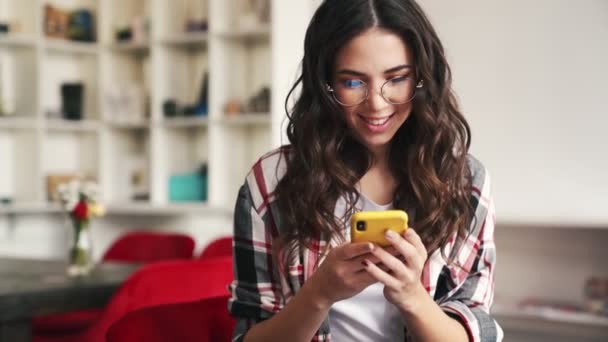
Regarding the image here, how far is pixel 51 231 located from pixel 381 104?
12.8 ft

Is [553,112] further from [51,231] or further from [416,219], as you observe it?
[51,231]

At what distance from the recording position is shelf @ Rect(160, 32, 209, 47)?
4.40m

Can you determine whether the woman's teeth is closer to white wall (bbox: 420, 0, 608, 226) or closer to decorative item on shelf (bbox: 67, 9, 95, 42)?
white wall (bbox: 420, 0, 608, 226)

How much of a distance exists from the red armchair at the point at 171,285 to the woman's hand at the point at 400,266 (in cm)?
87

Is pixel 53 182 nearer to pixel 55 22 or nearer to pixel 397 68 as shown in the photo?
pixel 55 22

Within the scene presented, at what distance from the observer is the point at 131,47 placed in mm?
4734

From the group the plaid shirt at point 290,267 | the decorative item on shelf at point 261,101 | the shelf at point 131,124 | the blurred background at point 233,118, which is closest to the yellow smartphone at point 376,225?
the plaid shirt at point 290,267

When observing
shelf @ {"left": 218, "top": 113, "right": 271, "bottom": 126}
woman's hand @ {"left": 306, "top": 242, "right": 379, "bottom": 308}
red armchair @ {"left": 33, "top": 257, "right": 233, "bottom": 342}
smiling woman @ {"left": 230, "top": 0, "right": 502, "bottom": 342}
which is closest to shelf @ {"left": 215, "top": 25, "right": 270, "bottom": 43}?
shelf @ {"left": 218, "top": 113, "right": 271, "bottom": 126}

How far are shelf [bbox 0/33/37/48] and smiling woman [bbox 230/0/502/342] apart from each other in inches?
A: 131

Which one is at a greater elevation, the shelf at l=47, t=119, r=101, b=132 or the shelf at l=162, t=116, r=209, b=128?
the shelf at l=162, t=116, r=209, b=128

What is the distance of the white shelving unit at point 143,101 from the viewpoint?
4.40 m

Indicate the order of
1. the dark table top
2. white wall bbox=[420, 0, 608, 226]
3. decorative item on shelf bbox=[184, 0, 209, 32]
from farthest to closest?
decorative item on shelf bbox=[184, 0, 209, 32], white wall bbox=[420, 0, 608, 226], the dark table top

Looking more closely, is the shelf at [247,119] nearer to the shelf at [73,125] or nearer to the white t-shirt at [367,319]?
the shelf at [73,125]

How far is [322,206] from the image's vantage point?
147cm
